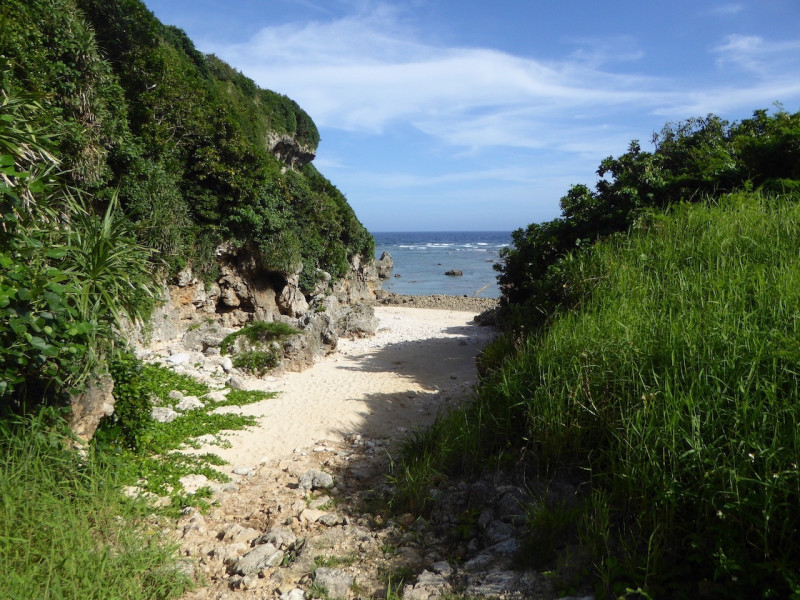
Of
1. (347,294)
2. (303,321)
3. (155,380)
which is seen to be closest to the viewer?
(155,380)

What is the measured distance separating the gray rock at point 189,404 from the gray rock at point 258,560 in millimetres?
4816

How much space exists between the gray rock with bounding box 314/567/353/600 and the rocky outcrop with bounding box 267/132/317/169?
3392cm

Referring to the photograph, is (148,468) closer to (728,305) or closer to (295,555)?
(295,555)

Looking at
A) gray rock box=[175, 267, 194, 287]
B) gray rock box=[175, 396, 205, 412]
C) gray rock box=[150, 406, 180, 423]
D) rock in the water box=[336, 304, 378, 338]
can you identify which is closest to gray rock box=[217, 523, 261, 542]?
gray rock box=[150, 406, 180, 423]

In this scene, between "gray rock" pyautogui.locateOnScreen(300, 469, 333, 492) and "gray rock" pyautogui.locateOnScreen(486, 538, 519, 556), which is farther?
"gray rock" pyautogui.locateOnScreen(300, 469, 333, 492)

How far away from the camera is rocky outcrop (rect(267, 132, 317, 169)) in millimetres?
35594

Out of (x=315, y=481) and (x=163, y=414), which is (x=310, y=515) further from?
(x=163, y=414)

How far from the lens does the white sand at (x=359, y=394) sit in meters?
8.41

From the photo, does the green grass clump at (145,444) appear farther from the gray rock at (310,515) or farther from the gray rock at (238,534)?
the gray rock at (310,515)

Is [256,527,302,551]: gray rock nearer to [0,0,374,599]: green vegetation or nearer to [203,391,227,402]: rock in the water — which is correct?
[0,0,374,599]: green vegetation

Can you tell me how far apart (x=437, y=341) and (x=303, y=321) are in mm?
5600

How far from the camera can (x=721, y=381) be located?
3932 millimetres

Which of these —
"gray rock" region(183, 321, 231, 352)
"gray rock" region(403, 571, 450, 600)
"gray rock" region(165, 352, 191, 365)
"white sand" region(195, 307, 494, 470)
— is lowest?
"white sand" region(195, 307, 494, 470)

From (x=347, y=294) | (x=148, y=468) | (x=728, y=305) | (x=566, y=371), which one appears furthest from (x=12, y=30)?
(x=347, y=294)
